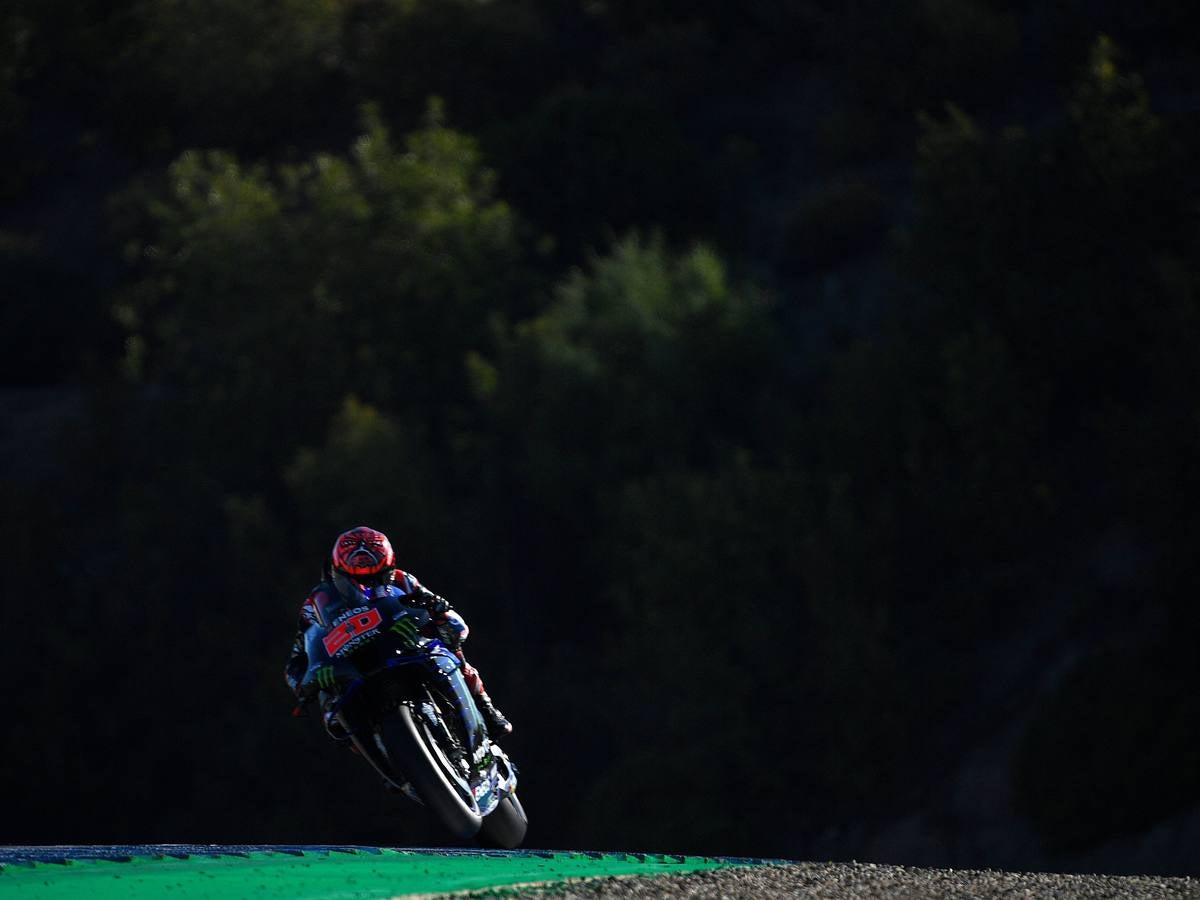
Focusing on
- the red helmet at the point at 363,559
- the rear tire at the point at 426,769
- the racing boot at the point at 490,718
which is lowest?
the racing boot at the point at 490,718

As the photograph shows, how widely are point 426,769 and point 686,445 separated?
1042 inches

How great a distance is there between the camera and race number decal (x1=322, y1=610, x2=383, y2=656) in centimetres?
1236

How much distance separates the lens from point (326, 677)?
40.5 feet

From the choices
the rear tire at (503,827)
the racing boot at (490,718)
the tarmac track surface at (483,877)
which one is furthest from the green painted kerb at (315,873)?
the racing boot at (490,718)

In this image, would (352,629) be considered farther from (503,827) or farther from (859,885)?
(859,885)

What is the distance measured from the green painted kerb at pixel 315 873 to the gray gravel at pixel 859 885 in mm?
378

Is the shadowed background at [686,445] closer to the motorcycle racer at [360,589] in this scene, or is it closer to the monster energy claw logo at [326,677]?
the motorcycle racer at [360,589]

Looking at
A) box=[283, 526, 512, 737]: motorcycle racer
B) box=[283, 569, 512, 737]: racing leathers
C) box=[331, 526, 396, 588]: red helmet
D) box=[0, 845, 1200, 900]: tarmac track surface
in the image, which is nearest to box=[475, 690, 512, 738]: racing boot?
box=[283, 569, 512, 737]: racing leathers

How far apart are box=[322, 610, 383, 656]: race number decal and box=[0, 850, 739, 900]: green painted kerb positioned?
1.40 meters

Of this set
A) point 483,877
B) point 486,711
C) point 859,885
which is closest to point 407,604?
point 486,711

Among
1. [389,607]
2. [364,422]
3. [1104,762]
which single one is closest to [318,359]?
[364,422]

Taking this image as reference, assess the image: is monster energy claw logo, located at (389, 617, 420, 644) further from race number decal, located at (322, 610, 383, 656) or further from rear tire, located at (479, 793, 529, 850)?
rear tire, located at (479, 793, 529, 850)

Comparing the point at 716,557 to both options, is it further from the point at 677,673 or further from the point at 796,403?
the point at 796,403

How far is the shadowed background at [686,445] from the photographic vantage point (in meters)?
32.0
